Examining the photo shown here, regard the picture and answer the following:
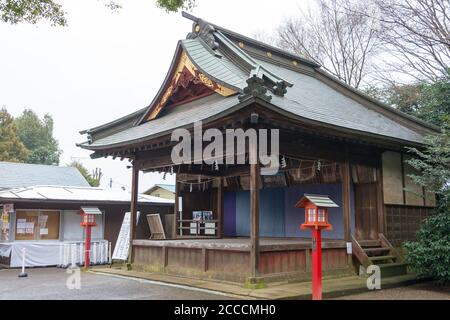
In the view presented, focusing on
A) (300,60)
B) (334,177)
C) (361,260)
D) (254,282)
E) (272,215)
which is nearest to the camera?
(254,282)

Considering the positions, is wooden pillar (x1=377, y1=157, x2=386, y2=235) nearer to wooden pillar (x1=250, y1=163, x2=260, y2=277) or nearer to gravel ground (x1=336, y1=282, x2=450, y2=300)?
gravel ground (x1=336, y1=282, x2=450, y2=300)

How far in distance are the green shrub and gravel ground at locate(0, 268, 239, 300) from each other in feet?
15.2

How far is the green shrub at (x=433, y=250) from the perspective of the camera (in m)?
9.63

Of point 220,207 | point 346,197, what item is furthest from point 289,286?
point 220,207

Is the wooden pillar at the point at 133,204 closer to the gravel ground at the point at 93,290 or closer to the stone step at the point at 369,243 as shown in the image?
the gravel ground at the point at 93,290

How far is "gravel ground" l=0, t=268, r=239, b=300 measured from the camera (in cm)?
868

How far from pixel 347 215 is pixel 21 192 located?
38.7 ft

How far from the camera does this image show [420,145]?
11.9 meters

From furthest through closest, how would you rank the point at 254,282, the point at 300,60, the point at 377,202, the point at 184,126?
the point at 300,60
the point at 377,202
the point at 184,126
the point at 254,282

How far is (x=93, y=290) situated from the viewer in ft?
31.6

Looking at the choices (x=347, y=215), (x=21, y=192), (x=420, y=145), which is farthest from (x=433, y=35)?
(x=21, y=192)

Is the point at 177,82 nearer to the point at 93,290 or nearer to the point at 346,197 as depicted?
the point at 346,197

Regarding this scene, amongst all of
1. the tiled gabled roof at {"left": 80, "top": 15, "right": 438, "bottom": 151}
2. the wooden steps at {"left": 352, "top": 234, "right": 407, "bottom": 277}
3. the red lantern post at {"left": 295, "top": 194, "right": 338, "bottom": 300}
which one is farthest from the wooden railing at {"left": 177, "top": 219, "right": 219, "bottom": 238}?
the red lantern post at {"left": 295, "top": 194, "right": 338, "bottom": 300}

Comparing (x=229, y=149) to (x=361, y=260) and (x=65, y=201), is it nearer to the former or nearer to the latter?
(x=361, y=260)
